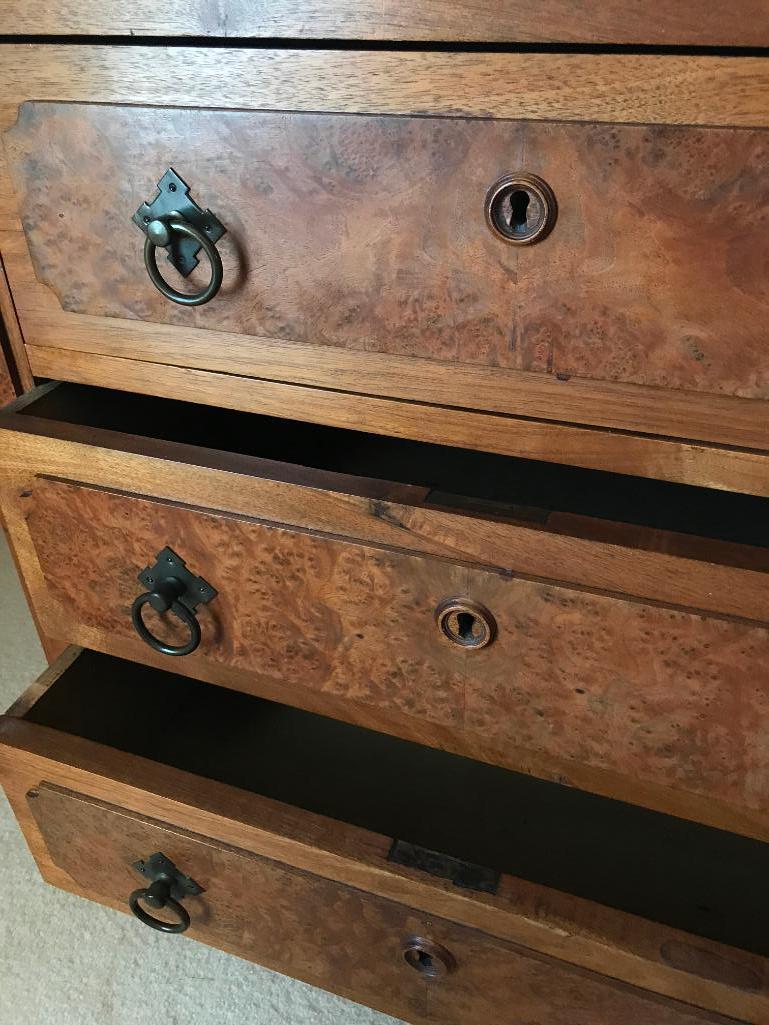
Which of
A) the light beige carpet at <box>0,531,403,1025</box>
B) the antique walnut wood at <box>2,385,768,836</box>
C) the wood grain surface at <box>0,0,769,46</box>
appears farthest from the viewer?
the light beige carpet at <box>0,531,403,1025</box>

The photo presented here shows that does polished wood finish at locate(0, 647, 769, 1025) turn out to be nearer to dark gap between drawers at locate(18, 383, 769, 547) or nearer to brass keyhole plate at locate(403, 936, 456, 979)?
brass keyhole plate at locate(403, 936, 456, 979)

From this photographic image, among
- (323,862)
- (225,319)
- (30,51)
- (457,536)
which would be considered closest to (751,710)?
(457,536)

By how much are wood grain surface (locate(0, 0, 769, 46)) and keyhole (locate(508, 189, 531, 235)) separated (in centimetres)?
9

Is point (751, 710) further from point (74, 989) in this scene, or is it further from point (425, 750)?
point (74, 989)

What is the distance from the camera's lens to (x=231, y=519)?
2.16 ft

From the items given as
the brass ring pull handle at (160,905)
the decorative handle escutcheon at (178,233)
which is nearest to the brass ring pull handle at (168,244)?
the decorative handle escutcheon at (178,233)

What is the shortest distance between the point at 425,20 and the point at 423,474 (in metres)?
0.42

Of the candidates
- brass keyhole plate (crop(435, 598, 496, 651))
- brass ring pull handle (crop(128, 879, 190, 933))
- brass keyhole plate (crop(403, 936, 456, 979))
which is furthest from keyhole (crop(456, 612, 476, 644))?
brass ring pull handle (crop(128, 879, 190, 933))

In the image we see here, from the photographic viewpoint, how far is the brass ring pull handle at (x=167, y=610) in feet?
2.28

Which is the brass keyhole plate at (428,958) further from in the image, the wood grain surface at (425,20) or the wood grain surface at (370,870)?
the wood grain surface at (425,20)

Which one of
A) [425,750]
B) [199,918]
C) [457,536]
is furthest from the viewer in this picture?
[425,750]

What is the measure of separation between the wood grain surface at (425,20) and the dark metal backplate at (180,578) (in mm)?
371

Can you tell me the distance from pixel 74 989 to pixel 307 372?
66 cm

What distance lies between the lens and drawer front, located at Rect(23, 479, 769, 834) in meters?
0.58
